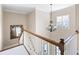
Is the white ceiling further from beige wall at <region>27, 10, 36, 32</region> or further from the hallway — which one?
the hallway

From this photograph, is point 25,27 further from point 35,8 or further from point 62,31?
point 62,31

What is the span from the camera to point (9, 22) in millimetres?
1276

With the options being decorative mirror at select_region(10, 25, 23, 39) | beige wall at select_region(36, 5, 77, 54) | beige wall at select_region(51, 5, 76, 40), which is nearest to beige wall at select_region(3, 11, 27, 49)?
decorative mirror at select_region(10, 25, 23, 39)

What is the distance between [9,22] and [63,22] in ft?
1.80

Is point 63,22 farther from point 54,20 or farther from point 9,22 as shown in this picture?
point 9,22

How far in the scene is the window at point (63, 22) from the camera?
1.28 metres

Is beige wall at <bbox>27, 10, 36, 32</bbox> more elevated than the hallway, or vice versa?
beige wall at <bbox>27, 10, 36, 32</bbox>

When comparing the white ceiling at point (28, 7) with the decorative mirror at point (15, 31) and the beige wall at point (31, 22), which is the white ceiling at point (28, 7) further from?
the decorative mirror at point (15, 31)

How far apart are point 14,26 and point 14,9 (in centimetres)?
17

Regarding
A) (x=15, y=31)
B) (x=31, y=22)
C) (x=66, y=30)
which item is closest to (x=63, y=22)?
(x=66, y=30)

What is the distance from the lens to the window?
1.28m

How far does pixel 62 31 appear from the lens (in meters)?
1.27

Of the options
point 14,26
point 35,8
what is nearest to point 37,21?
point 35,8

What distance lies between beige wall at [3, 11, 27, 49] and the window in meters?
0.35
